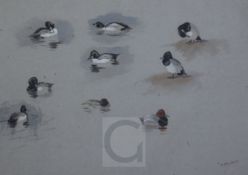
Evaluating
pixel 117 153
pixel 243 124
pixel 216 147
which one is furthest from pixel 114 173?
pixel 243 124

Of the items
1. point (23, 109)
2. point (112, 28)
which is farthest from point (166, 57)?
point (23, 109)

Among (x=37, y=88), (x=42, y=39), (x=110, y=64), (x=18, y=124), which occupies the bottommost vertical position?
(x=18, y=124)

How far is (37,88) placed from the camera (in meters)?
1.69

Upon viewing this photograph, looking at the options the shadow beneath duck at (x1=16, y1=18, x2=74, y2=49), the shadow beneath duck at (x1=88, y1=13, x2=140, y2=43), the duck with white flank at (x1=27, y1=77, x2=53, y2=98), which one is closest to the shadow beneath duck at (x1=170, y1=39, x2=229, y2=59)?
the shadow beneath duck at (x1=88, y1=13, x2=140, y2=43)

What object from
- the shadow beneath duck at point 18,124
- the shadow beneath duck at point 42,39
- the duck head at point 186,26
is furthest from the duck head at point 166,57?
the shadow beneath duck at point 18,124

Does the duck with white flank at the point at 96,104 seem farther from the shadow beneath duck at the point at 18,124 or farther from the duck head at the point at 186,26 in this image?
the duck head at the point at 186,26

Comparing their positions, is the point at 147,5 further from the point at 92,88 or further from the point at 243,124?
the point at 243,124

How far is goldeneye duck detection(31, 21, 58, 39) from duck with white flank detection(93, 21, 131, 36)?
6.8 inches

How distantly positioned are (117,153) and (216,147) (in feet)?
1.39

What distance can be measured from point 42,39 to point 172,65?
1.83ft

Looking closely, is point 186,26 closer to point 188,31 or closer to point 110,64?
point 188,31

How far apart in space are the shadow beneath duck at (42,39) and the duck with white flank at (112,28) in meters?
0.12

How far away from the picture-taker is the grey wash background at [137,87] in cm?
169

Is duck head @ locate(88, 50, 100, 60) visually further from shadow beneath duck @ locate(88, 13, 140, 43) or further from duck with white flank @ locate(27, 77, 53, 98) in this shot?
duck with white flank @ locate(27, 77, 53, 98)
